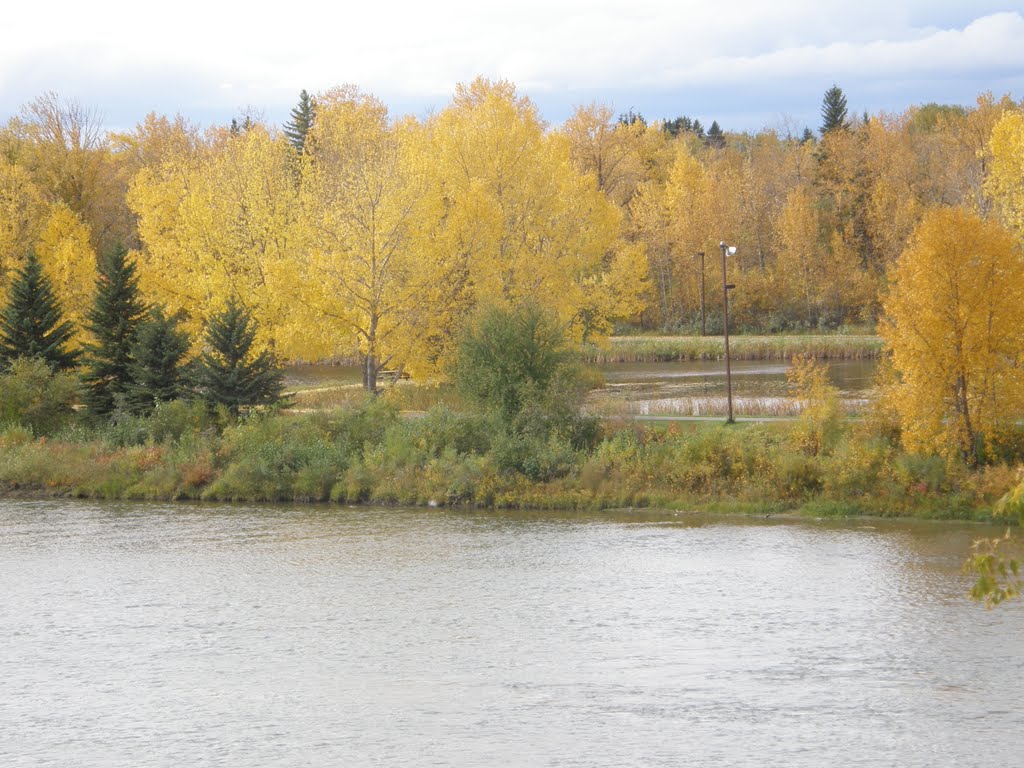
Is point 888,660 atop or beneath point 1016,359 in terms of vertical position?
beneath

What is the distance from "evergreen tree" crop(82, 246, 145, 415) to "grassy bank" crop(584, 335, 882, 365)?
29542 millimetres

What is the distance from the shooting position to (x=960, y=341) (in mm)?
32250

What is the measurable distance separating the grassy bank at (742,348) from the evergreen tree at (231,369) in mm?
28999

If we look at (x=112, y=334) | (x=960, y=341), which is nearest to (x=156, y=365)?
(x=112, y=334)

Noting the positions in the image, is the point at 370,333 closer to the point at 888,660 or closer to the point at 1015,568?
the point at 888,660

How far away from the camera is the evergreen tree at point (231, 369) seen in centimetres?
4166

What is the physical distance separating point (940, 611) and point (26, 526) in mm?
25093

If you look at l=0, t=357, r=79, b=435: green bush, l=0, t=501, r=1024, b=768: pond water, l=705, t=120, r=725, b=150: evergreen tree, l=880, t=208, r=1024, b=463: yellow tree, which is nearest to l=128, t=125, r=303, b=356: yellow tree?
l=0, t=357, r=79, b=435: green bush

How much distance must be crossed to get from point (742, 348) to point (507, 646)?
53.2 m

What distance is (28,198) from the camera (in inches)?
2372

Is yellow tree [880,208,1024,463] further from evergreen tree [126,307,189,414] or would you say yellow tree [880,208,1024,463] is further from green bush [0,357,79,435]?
green bush [0,357,79,435]

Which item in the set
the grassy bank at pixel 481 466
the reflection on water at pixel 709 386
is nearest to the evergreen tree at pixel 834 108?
the reflection on water at pixel 709 386

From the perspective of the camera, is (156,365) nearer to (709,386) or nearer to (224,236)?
(224,236)

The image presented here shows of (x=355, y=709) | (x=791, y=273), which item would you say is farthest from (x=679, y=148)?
(x=355, y=709)
